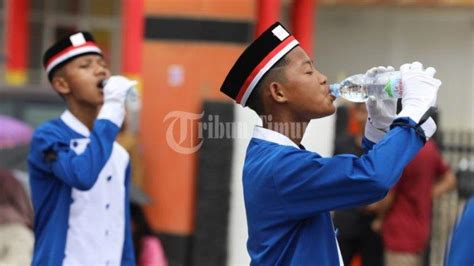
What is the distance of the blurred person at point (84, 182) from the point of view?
12.8 feet

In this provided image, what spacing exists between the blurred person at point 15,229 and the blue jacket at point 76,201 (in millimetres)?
641

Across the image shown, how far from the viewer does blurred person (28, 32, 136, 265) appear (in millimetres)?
3896

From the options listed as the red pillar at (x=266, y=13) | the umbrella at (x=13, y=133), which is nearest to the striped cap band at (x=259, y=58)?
the umbrella at (x=13, y=133)

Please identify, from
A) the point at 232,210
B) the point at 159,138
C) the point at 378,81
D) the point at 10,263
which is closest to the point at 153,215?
the point at 159,138

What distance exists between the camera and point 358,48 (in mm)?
17375

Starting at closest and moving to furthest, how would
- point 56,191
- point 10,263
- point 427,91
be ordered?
1. point 427,91
2. point 56,191
3. point 10,263

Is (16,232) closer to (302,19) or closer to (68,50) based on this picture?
(68,50)

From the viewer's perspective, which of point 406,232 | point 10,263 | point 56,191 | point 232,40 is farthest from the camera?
point 232,40

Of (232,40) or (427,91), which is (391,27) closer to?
(232,40)

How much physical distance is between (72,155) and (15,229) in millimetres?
991

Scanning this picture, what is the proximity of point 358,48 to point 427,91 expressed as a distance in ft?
48.5

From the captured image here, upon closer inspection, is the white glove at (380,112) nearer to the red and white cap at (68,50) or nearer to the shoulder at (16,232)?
the red and white cap at (68,50)

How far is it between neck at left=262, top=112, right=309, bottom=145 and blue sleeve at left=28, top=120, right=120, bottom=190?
1.03 m

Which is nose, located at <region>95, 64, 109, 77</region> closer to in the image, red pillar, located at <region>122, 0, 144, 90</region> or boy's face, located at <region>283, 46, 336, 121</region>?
boy's face, located at <region>283, 46, 336, 121</region>
